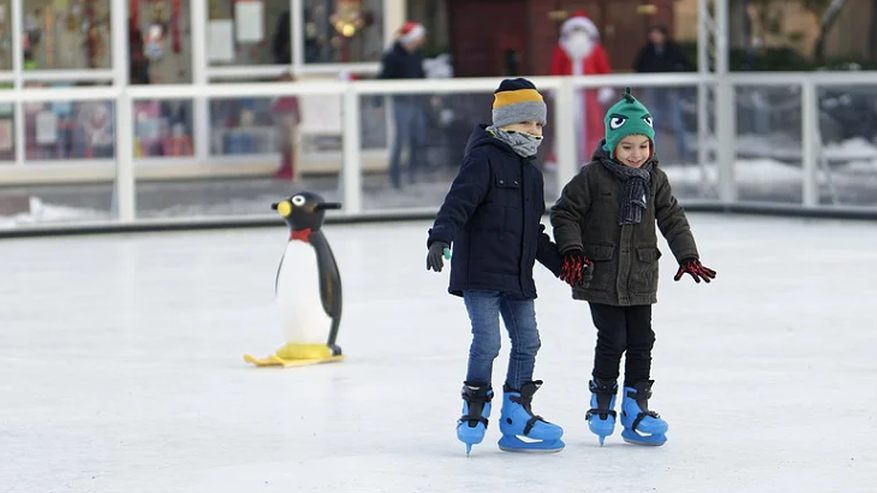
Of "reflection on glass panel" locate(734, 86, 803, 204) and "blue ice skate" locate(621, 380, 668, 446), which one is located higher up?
"reflection on glass panel" locate(734, 86, 803, 204)

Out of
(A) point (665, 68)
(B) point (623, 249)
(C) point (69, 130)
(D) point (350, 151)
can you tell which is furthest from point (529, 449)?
(A) point (665, 68)

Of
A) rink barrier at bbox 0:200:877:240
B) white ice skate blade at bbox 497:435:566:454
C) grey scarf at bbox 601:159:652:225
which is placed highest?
grey scarf at bbox 601:159:652:225

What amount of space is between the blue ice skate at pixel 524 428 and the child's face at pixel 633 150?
82 centimetres

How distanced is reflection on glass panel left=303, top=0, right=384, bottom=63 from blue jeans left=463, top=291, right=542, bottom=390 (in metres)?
16.5

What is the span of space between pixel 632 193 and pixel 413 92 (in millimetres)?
10741

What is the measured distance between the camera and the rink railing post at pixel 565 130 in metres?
18.0

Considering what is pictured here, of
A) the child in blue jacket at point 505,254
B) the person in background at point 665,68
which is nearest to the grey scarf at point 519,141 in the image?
the child in blue jacket at point 505,254

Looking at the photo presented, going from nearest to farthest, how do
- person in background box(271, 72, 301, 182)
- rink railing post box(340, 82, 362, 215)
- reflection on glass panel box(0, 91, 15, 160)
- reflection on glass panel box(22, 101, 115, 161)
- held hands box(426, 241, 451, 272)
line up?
held hands box(426, 241, 451, 272), reflection on glass panel box(0, 91, 15, 160), reflection on glass panel box(22, 101, 115, 161), person in background box(271, 72, 301, 182), rink railing post box(340, 82, 362, 215)

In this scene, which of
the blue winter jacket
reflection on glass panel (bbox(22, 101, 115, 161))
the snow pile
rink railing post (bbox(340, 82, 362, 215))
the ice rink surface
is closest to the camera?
the ice rink surface

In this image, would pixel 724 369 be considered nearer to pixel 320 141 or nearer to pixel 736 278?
pixel 736 278

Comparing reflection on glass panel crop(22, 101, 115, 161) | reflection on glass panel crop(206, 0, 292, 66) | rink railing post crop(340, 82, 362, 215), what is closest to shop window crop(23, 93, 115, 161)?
reflection on glass panel crop(22, 101, 115, 161)

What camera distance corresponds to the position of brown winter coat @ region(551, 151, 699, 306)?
6867 mm

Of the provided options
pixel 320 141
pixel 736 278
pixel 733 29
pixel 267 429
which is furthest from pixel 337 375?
pixel 733 29

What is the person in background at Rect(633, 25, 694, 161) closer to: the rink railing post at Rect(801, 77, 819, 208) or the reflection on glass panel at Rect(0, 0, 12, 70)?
the rink railing post at Rect(801, 77, 819, 208)
